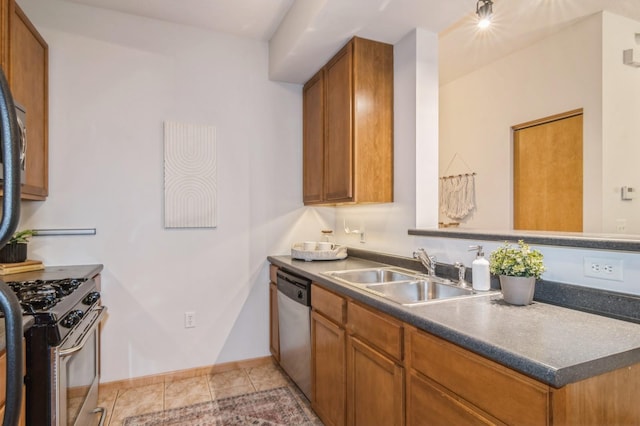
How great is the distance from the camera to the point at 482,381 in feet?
3.46

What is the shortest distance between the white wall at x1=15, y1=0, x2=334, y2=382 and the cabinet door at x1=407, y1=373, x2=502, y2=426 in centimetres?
190

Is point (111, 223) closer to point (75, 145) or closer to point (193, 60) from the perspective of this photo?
point (75, 145)

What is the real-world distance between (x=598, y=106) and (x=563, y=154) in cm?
47

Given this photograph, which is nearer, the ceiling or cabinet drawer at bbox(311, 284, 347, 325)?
cabinet drawer at bbox(311, 284, 347, 325)

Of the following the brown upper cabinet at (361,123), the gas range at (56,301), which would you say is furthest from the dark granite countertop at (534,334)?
the gas range at (56,301)

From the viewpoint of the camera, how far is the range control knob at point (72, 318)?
4.91ft

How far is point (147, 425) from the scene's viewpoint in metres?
2.19

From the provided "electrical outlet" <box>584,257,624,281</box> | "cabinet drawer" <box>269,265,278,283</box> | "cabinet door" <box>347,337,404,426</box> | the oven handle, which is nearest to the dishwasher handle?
"cabinet drawer" <box>269,265,278,283</box>

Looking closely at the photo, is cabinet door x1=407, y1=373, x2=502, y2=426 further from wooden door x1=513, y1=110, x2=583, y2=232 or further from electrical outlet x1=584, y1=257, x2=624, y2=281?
wooden door x1=513, y1=110, x2=583, y2=232

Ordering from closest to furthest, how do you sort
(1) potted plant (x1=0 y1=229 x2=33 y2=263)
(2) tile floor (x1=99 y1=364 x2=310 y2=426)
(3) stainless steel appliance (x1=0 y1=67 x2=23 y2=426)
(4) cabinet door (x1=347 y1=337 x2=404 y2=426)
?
(3) stainless steel appliance (x1=0 y1=67 x2=23 y2=426)
(4) cabinet door (x1=347 y1=337 x2=404 y2=426)
(1) potted plant (x1=0 y1=229 x2=33 y2=263)
(2) tile floor (x1=99 y1=364 x2=310 y2=426)

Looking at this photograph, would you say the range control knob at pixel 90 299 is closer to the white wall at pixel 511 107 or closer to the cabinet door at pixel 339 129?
the cabinet door at pixel 339 129

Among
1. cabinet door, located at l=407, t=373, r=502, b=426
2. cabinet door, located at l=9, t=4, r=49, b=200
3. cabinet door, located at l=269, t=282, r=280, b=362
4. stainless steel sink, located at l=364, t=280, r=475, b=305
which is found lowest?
cabinet door, located at l=269, t=282, r=280, b=362

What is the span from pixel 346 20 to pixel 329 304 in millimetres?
1663

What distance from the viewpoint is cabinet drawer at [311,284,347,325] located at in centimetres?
187
